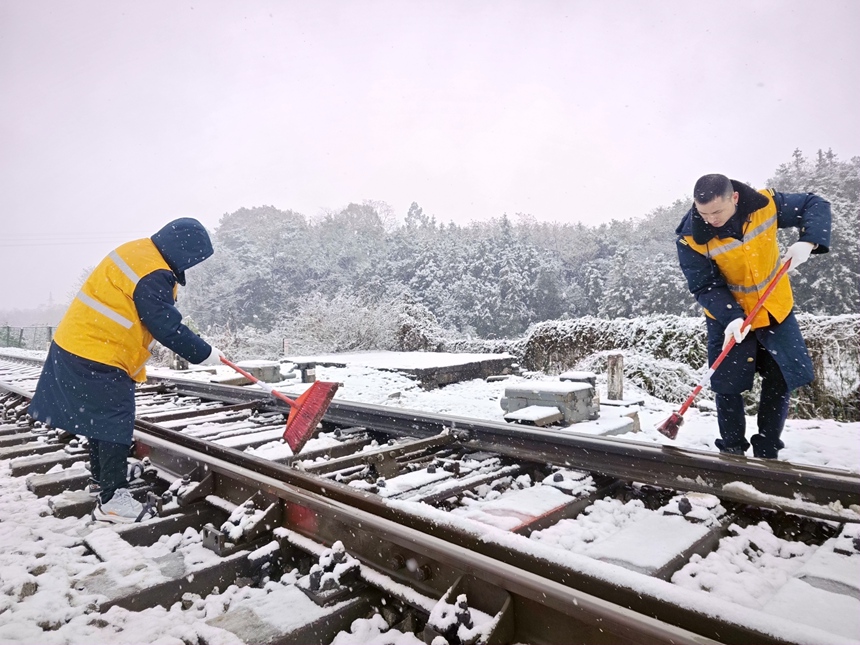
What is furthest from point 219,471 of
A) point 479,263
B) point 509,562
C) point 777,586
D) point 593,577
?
point 479,263

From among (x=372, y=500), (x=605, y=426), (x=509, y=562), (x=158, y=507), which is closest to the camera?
(x=509, y=562)

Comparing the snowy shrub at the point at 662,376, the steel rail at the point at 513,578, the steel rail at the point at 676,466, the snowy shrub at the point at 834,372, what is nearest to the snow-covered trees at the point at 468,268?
the snowy shrub at the point at 662,376

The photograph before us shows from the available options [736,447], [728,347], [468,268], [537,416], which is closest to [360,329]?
[468,268]

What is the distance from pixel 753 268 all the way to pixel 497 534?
236 centimetres

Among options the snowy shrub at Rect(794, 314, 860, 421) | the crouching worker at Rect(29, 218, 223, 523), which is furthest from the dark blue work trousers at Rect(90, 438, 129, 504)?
the snowy shrub at Rect(794, 314, 860, 421)

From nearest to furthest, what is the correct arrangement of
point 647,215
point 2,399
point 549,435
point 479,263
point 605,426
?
point 549,435 → point 605,426 → point 2,399 → point 479,263 → point 647,215

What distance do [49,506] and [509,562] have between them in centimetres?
258

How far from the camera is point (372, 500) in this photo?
2156mm

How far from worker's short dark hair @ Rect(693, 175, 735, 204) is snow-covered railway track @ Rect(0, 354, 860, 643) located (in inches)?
55.2

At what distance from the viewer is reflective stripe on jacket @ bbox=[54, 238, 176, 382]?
291cm

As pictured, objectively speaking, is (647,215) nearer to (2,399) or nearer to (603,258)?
(603,258)

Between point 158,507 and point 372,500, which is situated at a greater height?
point 372,500

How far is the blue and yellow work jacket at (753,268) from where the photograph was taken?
3000 mm

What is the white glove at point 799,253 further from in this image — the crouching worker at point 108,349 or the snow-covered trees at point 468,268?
the snow-covered trees at point 468,268
